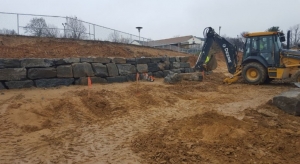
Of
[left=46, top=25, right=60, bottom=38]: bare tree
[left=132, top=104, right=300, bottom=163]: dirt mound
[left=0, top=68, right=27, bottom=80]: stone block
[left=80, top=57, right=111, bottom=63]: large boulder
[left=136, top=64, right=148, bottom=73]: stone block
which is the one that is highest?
[left=46, top=25, right=60, bottom=38]: bare tree

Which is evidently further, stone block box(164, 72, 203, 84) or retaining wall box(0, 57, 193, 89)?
stone block box(164, 72, 203, 84)

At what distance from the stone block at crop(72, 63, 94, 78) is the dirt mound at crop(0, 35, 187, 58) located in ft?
5.93

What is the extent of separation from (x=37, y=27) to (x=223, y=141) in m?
14.2

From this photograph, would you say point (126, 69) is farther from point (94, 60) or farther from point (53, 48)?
point (53, 48)

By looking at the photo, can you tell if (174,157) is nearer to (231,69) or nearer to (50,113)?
(50,113)

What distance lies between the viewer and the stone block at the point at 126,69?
1162 cm

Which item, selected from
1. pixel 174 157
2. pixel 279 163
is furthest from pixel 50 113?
pixel 279 163

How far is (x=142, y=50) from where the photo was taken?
1709 centimetres

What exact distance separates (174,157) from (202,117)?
2.38 metres

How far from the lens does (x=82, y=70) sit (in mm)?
9867

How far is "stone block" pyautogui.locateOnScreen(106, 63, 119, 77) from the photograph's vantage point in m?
11.0

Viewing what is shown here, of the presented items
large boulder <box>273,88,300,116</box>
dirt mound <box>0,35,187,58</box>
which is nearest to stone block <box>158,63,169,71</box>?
dirt mound <box>0,35,187,58</box>

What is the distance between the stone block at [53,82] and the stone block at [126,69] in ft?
8.63

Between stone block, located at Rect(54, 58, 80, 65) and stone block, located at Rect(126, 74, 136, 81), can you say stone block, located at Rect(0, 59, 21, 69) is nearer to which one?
stone block, located at Rect(54, 58, 80, 65)
